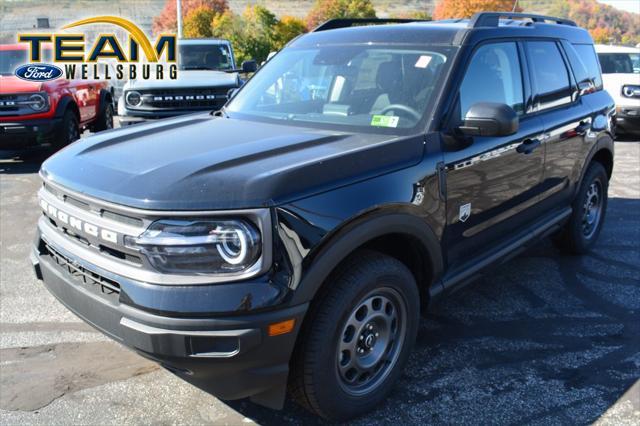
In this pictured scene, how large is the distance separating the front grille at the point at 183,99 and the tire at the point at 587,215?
5.47m

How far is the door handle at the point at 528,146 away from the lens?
3.77 m

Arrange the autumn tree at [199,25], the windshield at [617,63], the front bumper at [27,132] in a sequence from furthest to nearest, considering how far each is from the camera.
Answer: the autumn tree at [199,25]
the windshield at [617,63]
the front bumper at [27,132]

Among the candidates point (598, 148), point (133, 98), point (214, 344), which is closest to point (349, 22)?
point (598, 148)

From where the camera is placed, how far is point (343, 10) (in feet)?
154

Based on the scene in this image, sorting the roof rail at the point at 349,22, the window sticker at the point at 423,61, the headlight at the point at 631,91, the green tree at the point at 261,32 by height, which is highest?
the green tree at the point at 261,32

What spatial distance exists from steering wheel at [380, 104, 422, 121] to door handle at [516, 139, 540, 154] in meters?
0.89

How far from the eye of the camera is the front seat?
3.35m

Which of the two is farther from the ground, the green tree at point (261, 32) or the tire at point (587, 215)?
the green tree at point (261, 32)

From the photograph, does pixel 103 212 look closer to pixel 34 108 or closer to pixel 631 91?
pixel 34 108

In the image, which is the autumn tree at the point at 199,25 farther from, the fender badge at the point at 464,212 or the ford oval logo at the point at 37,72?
the fender badge at the point at 464,212

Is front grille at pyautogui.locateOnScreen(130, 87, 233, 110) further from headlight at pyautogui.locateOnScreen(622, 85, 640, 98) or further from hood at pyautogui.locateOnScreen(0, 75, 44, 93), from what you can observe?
headlight at pyautogui.locateOnScreen(622, 85, 640, 98)

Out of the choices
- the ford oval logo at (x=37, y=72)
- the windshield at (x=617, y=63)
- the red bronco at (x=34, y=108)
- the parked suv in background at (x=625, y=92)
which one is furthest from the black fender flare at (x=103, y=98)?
the windshield at (x=617, y=63)

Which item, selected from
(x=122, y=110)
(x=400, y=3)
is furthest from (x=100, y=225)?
(x=400, y=3)

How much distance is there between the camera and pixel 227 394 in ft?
8.03
